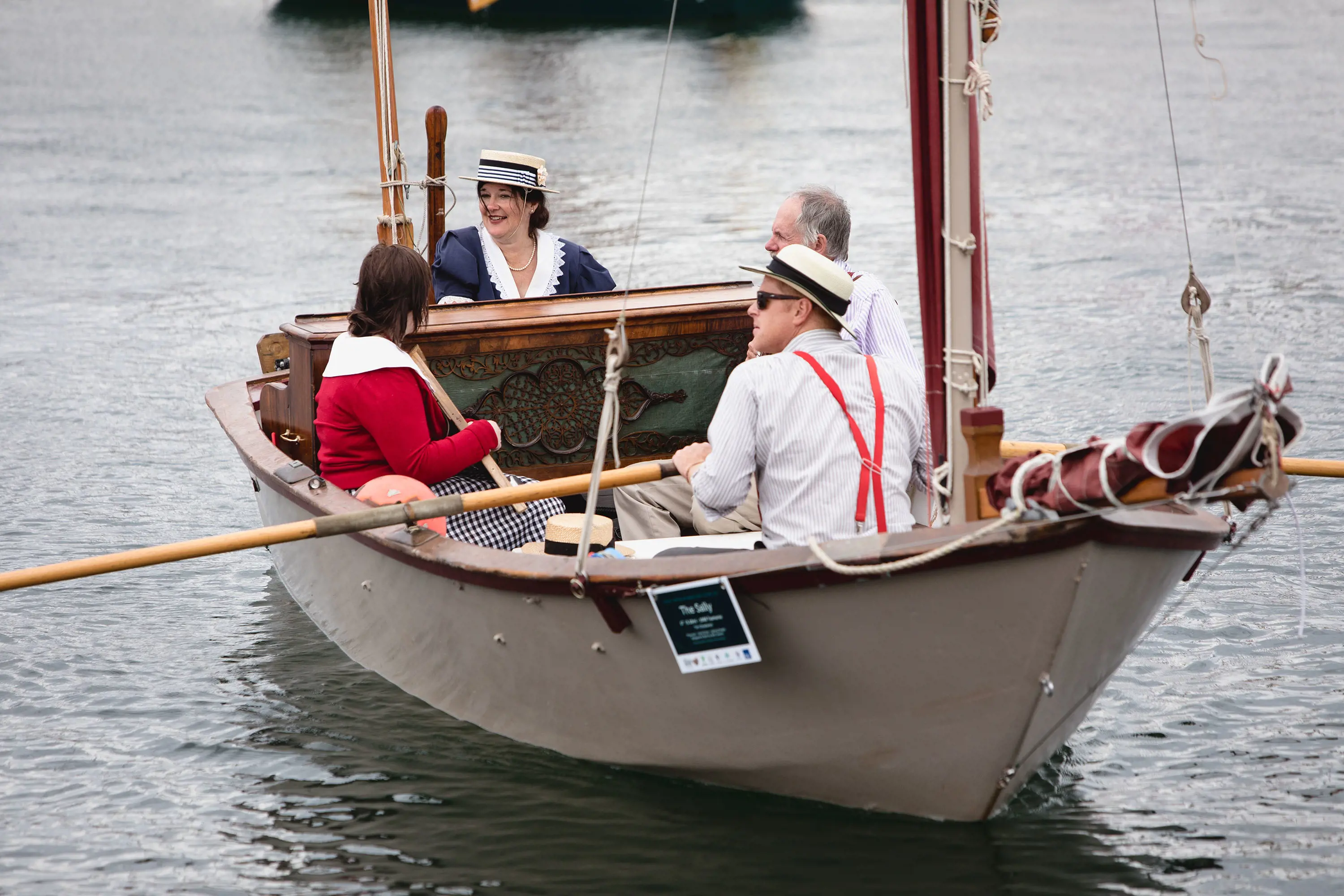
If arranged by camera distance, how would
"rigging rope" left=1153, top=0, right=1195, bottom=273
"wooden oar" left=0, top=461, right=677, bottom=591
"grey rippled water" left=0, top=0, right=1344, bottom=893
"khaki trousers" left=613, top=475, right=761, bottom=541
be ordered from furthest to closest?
1. "khaki trousers" left=613, top=475, right=761, bottom=541
2. "grey rippled water" left=0, top=0, right=1344, bottom=893
3. "wooden oar" left=0, top=461, right=677, bottom=591
4. "rigging rope" left=1153, top=0, right=1195, bottom=273

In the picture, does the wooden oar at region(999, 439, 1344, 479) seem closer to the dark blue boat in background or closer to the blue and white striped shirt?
the blue and white striped shirt

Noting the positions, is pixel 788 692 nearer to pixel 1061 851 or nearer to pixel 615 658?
pixel 615 658

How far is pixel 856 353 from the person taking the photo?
407cm

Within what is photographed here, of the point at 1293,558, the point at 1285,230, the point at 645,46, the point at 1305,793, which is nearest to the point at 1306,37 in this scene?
the point at 645,46

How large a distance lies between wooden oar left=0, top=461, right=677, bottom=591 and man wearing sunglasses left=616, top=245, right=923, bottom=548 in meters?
0.51

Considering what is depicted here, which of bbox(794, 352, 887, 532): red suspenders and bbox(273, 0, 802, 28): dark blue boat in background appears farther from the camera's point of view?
bbox(273, 0, 802, 28): dark blue boat in background

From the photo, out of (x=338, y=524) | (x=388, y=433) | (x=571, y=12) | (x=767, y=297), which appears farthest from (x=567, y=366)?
(x=571, y=12)

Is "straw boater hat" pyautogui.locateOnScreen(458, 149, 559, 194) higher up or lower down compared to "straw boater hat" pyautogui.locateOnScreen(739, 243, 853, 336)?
higher up

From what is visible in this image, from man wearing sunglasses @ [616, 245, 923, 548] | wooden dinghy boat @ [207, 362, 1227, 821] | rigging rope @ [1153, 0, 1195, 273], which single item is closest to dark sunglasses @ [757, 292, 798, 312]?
man wearing sunglasses @ [616, 245, 923, 548]

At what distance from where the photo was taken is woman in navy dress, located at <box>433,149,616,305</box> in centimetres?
620

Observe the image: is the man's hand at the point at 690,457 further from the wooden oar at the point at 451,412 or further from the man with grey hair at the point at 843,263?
the wooden oar at the point at 451,412

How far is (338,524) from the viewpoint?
4.29 meters

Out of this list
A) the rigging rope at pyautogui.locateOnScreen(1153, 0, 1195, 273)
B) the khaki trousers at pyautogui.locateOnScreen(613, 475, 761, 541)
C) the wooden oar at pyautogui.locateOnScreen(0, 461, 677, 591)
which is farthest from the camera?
the khaki trousers at pyautogui.locateOnScreen(613, 475, 761, 541)

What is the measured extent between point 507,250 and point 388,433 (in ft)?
5.31
